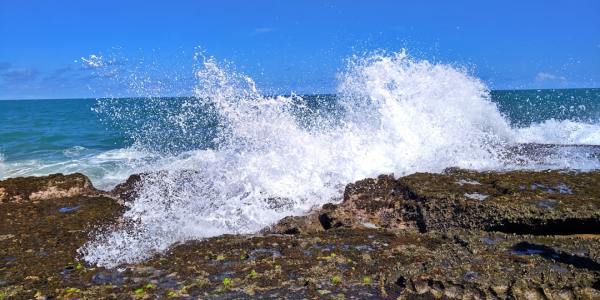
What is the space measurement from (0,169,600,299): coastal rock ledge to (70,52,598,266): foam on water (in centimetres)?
41

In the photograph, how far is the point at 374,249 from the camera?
4305 millimetres

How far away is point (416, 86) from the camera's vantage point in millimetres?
10289

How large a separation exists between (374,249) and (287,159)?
3.28m

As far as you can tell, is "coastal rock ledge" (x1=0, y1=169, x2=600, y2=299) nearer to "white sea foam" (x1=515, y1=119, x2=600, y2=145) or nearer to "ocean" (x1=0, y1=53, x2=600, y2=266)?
"ocean" (x1=0, y1=53, x2=600, y2=266)

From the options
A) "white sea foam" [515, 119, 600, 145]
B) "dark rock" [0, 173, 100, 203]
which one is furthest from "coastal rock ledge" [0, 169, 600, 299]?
"white sea foam" [515, 119, 600, 145]

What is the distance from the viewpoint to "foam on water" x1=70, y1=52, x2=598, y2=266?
539cm

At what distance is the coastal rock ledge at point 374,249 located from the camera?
3621 millimetres

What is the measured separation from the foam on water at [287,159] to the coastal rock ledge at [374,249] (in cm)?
41

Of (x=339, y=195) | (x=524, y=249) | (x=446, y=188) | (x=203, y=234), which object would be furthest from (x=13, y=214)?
(x=524, y=249)

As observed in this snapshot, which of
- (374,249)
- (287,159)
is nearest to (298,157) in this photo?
(287,159)

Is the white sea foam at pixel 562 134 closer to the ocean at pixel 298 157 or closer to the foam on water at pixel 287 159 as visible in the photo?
the ocean at pixel 298 157

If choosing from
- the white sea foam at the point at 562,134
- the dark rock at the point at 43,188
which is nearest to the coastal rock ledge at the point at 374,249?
the dark rock at the point at 43,188

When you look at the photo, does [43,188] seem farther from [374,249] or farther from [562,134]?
[562,134]

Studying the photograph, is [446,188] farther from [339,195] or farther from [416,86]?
[416,86]
